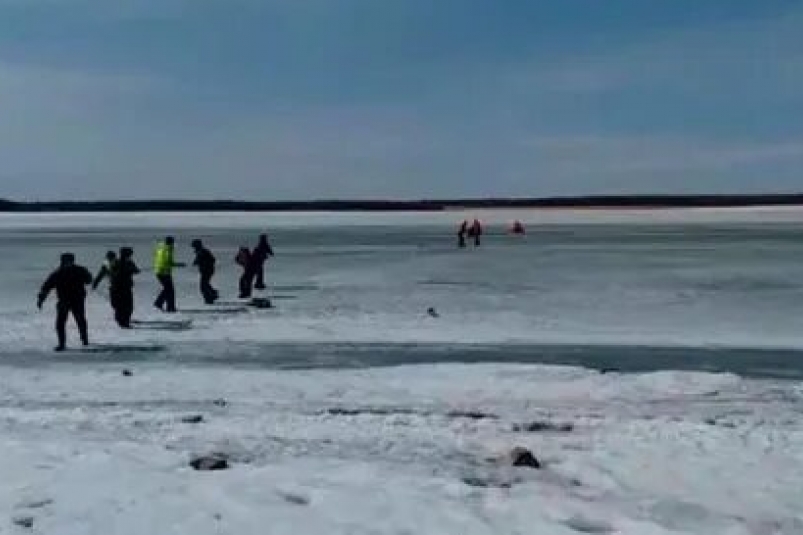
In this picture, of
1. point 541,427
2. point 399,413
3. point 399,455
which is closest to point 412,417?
point 399,413

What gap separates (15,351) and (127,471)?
9730mm

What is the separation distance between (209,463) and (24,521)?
1630 mm

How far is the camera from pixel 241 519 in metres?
7.31

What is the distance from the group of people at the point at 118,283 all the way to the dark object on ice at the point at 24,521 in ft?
34.7

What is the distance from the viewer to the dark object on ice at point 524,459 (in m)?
8.98

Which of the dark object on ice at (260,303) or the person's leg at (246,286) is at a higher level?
the person's leg at (246,286)

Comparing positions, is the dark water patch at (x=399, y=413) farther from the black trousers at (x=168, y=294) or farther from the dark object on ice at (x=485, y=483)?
the black trousers at (x=168, y=294)

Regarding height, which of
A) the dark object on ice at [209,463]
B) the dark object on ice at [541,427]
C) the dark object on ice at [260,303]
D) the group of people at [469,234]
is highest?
the dark object on ice at [209,463]

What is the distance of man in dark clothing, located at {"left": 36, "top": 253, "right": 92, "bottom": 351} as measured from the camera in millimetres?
17688

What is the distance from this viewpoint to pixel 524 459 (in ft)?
29.6

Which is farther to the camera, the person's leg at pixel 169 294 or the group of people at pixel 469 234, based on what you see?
the group of people at pixel 469 234

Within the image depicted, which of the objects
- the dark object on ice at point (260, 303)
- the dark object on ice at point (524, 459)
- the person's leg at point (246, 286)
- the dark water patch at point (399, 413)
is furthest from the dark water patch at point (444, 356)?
the person's leg at point (246, 286)

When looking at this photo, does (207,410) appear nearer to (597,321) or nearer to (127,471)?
(127,471)

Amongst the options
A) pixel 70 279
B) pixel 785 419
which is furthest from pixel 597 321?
pixel 785 419
